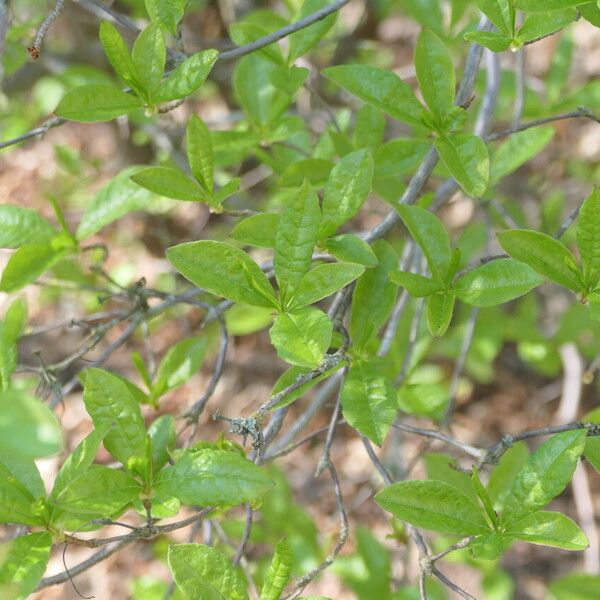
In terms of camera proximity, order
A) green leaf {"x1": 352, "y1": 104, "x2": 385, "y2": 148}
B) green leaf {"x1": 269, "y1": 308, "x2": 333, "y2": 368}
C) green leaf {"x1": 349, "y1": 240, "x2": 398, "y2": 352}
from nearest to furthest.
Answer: green leaf {"x1": 269, "y1": 308, "x2": 333, "y2": 368}, green leaf {"x1": 349, "y1": 240, "x2": 398, "y2": 352}, green leaf {"x1": 352, "y1": 104, "x2": 385, "y2": 148}

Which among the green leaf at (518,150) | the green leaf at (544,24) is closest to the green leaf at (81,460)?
the green leaf at (544,24)

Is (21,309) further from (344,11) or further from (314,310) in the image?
(344,11)

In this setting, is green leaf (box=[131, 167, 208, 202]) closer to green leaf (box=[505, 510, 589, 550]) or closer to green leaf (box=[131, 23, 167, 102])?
green leaf (box=[131, 23, 167, 102])

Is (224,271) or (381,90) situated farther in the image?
(381,90)

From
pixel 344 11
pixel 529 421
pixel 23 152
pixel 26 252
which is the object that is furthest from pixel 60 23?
pixel 529 421

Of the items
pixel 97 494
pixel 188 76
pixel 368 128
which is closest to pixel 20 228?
pixel 188 76

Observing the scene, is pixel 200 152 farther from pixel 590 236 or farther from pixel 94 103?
pixel 590 236

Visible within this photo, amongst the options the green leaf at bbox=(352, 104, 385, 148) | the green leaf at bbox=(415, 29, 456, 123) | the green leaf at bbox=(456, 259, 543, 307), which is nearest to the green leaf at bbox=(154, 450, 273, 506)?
the green leaf at bbox=(456, 259, 543, 307)
